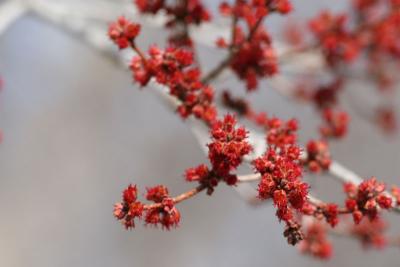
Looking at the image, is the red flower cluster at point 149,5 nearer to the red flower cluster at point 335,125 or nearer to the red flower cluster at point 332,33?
the red flower cluster at point 335,125

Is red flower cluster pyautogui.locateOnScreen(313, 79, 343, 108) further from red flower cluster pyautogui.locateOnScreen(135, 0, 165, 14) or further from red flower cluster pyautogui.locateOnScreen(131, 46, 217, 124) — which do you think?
red flower cluster pyautogui.locateOnScreen(131, 46, 217, 124)

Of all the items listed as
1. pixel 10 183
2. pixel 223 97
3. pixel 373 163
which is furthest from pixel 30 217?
pixel 223 97

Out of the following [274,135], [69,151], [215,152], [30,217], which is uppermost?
[69,151]

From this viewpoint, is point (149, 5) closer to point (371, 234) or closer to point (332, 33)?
point (332, 33)

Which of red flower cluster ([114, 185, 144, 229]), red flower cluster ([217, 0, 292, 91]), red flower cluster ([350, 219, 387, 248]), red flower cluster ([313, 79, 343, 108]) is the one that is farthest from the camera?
red flower cluster ([313, 79, 343, 108])

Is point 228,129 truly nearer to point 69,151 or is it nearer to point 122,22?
point 122,22

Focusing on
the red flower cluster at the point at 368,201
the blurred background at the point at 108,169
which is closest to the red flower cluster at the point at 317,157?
the red flower cluster at the point at 368,201

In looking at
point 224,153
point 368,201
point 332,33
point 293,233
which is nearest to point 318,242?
point 368,201

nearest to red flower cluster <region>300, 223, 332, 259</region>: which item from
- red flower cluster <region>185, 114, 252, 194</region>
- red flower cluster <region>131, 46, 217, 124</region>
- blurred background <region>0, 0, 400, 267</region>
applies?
red flower cluster <region>131, 46, 217, 124</region>
